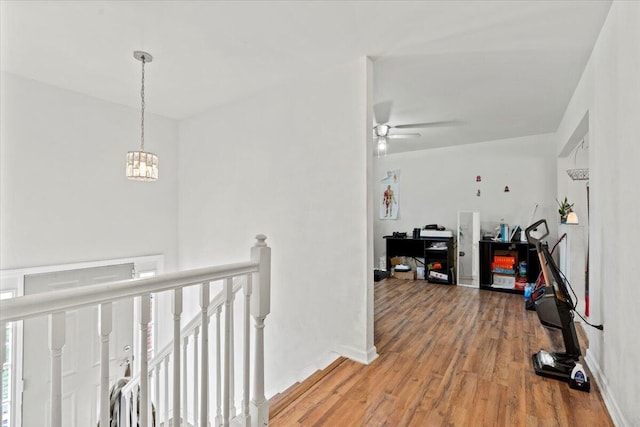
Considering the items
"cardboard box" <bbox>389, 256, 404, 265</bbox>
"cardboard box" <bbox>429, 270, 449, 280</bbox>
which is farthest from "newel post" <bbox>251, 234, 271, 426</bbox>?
"cardboard box" <bbox>389, 256, 404, 265</bbox>

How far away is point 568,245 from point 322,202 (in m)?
3.03

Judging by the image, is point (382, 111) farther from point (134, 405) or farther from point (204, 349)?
point (134, 405)

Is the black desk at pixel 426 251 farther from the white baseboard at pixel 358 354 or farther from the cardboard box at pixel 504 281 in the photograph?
the white baseboard at pixel 358 354

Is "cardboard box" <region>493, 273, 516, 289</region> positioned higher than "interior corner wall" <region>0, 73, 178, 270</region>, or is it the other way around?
"interior corner wall" <region>0, 73, 178, 270</region>

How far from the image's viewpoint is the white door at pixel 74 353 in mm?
3490

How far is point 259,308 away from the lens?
5.70 feet

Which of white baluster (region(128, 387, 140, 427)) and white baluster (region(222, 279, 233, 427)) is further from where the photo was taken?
white baluster (region(128, 387, 140, 427))

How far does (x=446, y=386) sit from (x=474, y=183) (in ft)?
14.8

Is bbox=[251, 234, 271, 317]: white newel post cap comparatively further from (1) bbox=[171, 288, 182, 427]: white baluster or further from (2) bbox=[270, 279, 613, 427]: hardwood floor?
(2) bbox=[270, 279, 613, 427]: hardwood floor

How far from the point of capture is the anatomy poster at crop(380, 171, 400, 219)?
684 centimetres

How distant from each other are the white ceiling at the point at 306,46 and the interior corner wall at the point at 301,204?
304mm

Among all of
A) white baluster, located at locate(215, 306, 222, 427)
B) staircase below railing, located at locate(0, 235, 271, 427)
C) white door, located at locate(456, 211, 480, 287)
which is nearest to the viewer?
staircase below railing, located at locate(0, 235, 271, 427)

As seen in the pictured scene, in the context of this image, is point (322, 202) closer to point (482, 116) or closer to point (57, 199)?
point (482, 116)

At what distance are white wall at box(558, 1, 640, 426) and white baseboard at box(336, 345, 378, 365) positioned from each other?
1541 millimetres
